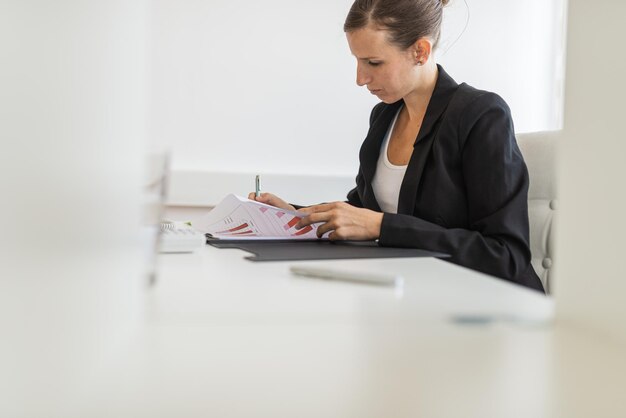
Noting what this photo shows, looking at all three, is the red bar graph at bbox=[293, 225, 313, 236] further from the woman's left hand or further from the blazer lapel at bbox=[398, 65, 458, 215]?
the blazer lapel at bbox=[398, 65, 458, 215]

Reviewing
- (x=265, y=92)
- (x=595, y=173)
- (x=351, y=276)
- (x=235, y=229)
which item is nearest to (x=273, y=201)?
(x=235, y=229)

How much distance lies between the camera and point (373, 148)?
118 cm

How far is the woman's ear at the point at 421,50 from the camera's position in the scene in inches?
43.4

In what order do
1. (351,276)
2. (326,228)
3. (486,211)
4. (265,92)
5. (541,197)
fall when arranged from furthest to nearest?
(265,92), (541,197), (486,211), (326,228), (351,276)

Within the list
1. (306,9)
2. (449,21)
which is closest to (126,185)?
(306,9)

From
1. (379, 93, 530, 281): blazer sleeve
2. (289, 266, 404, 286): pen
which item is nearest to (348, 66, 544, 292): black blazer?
(379, 93, 530, 281): blazer sleeve

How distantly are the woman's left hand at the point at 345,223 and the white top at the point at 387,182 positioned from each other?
0.96ft

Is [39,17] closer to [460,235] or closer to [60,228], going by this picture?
[60,228]

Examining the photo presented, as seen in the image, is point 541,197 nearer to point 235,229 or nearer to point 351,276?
point 235,229

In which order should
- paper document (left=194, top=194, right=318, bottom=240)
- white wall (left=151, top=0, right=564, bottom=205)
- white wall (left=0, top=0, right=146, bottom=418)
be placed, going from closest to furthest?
white wall (left=0, top=0, right=146, bottom=418) < paper document (left=194, top=194, right=318, bottom=240) < white wall (left=151, top=0, right=564, bottom=205)

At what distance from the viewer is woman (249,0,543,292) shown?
79 cm

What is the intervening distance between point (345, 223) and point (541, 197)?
45 centimetres

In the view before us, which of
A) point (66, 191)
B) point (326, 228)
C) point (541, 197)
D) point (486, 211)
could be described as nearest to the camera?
point (66, 191)

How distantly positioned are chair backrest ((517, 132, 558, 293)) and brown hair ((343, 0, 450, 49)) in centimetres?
29
